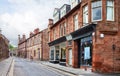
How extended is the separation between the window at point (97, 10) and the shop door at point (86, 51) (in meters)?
2.27

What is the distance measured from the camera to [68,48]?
37.2m

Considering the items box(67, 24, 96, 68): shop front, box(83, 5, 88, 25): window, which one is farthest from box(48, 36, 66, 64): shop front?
box(83, 5, 88, 25): window

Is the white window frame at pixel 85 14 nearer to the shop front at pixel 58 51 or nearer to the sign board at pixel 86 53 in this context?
the sign board at pixel 86 53

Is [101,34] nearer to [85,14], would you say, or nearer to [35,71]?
[85,14]

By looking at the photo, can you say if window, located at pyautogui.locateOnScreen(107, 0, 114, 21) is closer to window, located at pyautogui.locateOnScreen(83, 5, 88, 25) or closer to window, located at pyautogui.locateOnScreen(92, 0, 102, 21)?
window, located at pyautogui.locateOnScreen(92, 0, 102, 21)

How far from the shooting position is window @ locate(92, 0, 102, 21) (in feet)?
89.2

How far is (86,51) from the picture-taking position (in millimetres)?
29922

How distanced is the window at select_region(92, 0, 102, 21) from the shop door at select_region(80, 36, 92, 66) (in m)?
2.27

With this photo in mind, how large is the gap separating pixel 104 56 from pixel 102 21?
3443 mm

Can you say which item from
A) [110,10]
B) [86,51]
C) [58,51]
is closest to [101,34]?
[110,10]

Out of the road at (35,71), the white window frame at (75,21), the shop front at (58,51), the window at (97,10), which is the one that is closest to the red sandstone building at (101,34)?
the window at (97,10)

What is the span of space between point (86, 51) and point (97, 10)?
197 inches

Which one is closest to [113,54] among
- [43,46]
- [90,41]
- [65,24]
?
[90,41]

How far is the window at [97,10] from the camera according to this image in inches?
1070
